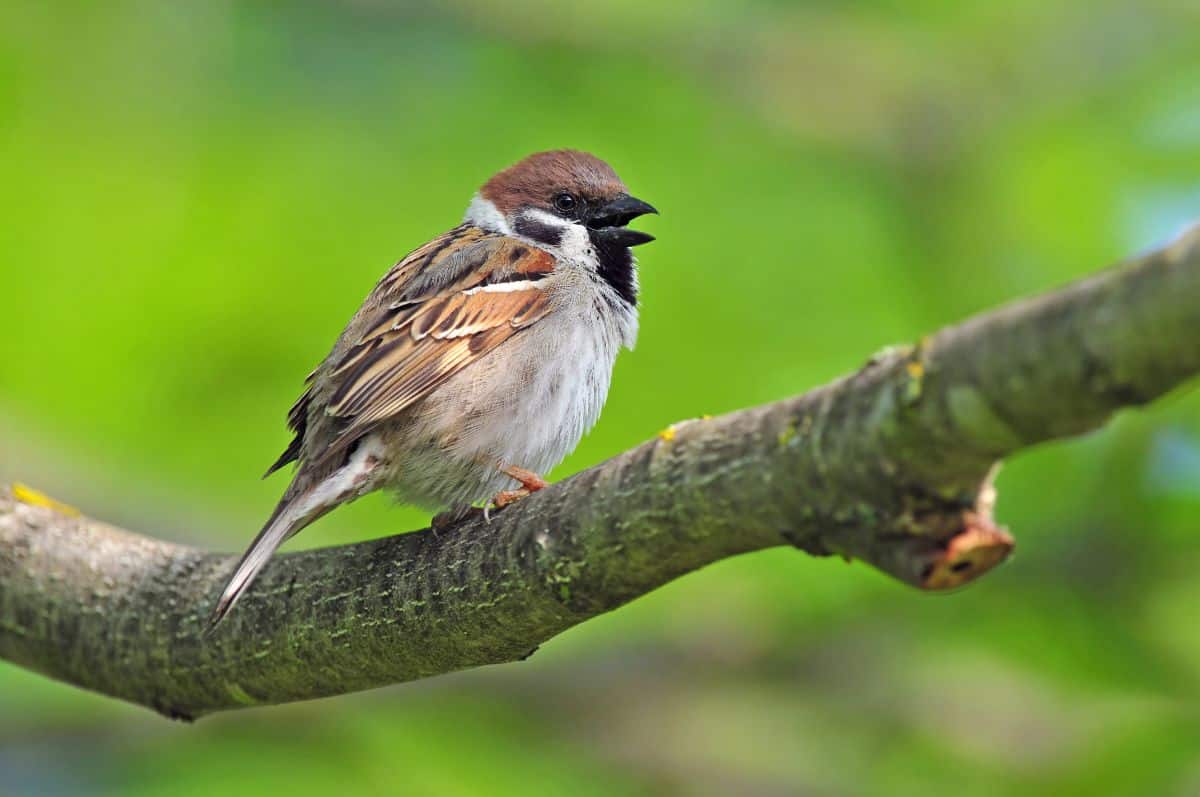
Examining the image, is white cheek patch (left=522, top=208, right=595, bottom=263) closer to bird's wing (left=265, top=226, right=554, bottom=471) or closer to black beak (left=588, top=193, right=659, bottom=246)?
black beak (left=588, top=193, right=659, bottom=246)

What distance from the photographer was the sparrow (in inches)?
179

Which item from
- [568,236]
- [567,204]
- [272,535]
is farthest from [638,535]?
[567,204]

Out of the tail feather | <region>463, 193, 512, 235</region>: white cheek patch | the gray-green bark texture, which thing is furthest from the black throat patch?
the gray-green bark texture

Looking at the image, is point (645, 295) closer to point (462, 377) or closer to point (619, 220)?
point (619, 220)

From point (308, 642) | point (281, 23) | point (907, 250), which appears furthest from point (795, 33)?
point (308, 642)

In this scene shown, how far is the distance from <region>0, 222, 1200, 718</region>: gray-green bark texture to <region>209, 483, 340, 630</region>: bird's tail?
0.09 meters

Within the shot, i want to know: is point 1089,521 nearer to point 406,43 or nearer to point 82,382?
point 406,43

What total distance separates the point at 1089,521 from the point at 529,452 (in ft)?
Result: 7.87

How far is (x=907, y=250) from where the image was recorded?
20.5 feet

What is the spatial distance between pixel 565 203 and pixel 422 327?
114 centimetres

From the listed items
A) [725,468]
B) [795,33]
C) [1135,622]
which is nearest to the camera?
[725,468]

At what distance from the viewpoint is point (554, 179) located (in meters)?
5.71

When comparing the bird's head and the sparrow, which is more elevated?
the bird's head

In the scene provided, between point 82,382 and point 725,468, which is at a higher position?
point 82,382
